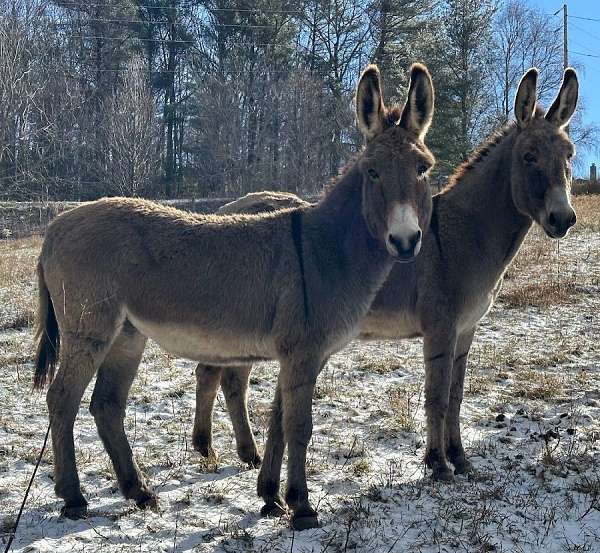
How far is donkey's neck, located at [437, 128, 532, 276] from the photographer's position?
483 cm

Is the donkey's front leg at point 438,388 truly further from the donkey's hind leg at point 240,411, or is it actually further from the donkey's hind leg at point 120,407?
the donkey's hind leg at point 120,407

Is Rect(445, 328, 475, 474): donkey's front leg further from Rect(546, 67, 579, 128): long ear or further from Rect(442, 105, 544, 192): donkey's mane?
Rect(546, 67, 579, 128): long ear

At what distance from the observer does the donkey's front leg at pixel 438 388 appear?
457 centimetres

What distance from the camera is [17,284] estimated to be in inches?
463

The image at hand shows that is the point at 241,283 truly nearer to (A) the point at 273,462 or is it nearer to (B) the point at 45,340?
(A) the point at 273,462

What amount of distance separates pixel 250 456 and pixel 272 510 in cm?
92

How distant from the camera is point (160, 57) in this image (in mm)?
34156

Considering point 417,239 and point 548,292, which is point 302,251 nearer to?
point 417,239

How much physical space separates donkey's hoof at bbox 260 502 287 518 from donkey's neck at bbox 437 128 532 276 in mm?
2390

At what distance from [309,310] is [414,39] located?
29.2 m

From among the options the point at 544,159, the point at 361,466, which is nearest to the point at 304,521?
the point at 361,466

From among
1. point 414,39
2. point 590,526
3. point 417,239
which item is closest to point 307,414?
point 417,239

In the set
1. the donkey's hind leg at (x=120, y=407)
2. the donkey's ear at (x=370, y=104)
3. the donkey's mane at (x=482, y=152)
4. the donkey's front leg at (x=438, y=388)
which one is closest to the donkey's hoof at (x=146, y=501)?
the donkey's hind leg at (x=120, y=407)

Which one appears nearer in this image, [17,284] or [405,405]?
[405,405]
